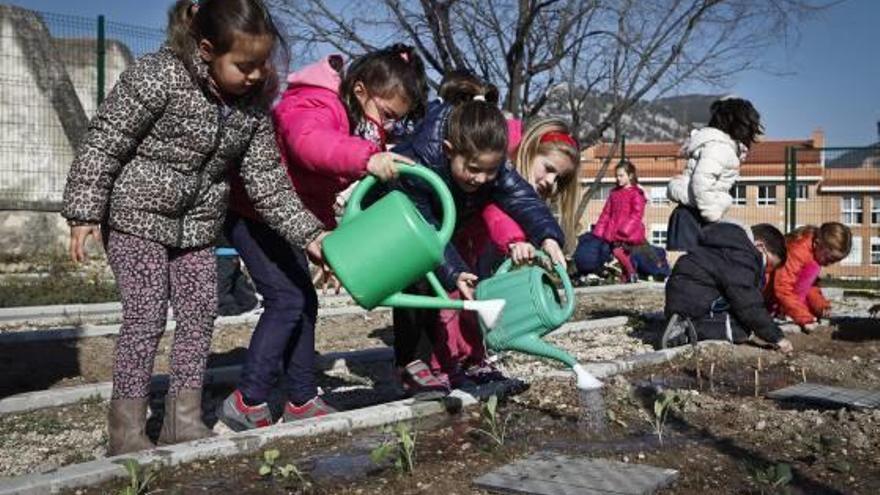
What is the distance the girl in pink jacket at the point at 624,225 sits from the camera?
456 inches

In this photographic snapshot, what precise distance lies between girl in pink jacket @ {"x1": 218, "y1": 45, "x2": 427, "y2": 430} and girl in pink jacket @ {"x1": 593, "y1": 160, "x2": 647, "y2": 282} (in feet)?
27.2

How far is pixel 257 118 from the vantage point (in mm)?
3154

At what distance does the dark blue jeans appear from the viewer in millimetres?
3320

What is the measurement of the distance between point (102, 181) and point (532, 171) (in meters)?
1.81

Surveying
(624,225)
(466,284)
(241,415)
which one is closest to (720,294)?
(466,284)

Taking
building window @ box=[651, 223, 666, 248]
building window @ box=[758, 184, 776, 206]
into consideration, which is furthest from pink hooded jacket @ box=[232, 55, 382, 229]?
building window @ box=[651, 223, 666, 248]

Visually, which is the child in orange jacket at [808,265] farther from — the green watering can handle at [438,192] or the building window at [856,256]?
the building window at [856,256]

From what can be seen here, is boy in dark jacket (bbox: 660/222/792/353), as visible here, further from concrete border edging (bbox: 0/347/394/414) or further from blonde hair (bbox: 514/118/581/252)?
concrete border edging (bbox: 0/347/394/414)

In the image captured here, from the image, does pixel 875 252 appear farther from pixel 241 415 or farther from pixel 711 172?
pixel 241 415

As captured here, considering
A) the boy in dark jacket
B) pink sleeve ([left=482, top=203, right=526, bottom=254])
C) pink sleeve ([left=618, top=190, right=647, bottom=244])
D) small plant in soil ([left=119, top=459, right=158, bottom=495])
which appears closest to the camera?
small plant in soil ([left=119, top=459, right=158, bottom=495])

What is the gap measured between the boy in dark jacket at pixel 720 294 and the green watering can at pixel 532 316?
2286 mm

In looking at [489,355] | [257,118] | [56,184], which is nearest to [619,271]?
[56,184]

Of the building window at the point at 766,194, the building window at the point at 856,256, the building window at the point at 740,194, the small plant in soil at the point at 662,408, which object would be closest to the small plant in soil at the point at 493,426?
the small plant in soil at the point at 662,408

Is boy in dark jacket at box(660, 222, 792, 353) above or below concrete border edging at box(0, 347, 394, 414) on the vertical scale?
above
